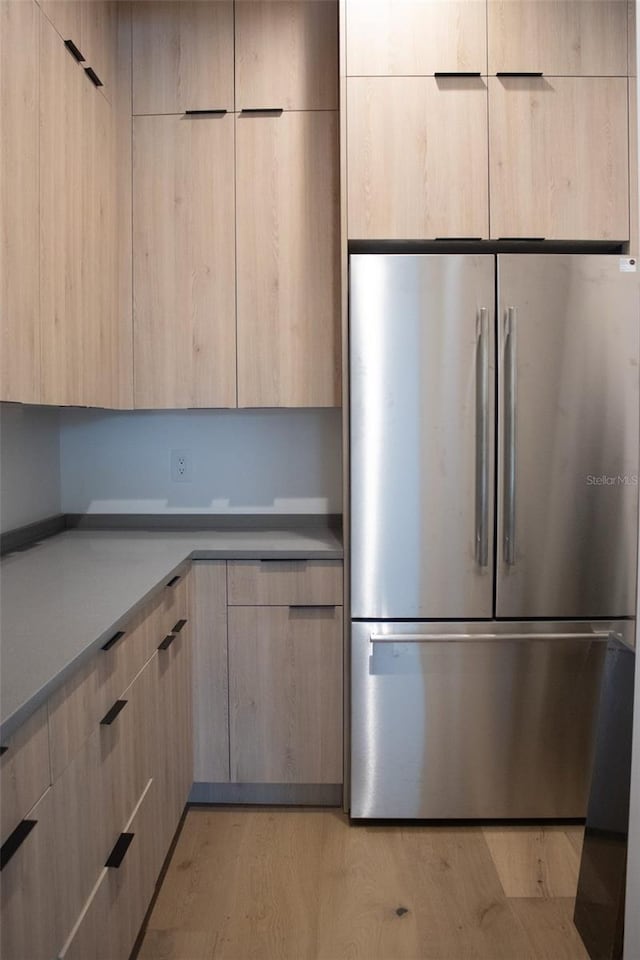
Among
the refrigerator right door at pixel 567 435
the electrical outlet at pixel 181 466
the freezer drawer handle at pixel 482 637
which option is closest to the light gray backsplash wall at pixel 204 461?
the electrical outlet at pixel 181 466

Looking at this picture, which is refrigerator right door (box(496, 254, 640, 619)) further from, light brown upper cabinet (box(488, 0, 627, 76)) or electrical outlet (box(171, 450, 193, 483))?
electrical outlet (box(171, 450, 193, 483))

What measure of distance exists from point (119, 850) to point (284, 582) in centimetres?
107

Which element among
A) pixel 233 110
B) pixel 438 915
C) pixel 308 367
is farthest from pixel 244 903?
pixel 233 110

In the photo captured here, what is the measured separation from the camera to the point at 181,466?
3.16 meters

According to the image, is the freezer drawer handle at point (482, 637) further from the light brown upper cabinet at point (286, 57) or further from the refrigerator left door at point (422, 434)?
the light brown upper cabinet at point (286, 57)

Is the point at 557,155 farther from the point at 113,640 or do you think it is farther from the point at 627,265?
the point at 113,640

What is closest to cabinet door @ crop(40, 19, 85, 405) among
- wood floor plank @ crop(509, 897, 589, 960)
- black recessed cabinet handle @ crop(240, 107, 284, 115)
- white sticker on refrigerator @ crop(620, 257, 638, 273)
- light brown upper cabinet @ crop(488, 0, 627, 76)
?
black recessed cabinet handle @ crop(240, 107, 284, 115)

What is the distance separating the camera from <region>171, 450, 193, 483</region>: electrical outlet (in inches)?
124

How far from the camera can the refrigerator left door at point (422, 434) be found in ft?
8.05

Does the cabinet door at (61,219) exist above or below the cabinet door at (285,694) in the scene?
above

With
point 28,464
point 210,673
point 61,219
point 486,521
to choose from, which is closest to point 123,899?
point 210,673

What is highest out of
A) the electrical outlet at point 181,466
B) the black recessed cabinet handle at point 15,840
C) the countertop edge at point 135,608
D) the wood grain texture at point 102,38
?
the wood grain texture at point 102,38

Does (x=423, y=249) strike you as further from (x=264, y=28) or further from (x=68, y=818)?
(x=68, y=818)

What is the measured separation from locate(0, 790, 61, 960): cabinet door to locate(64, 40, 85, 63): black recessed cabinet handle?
1958mm
